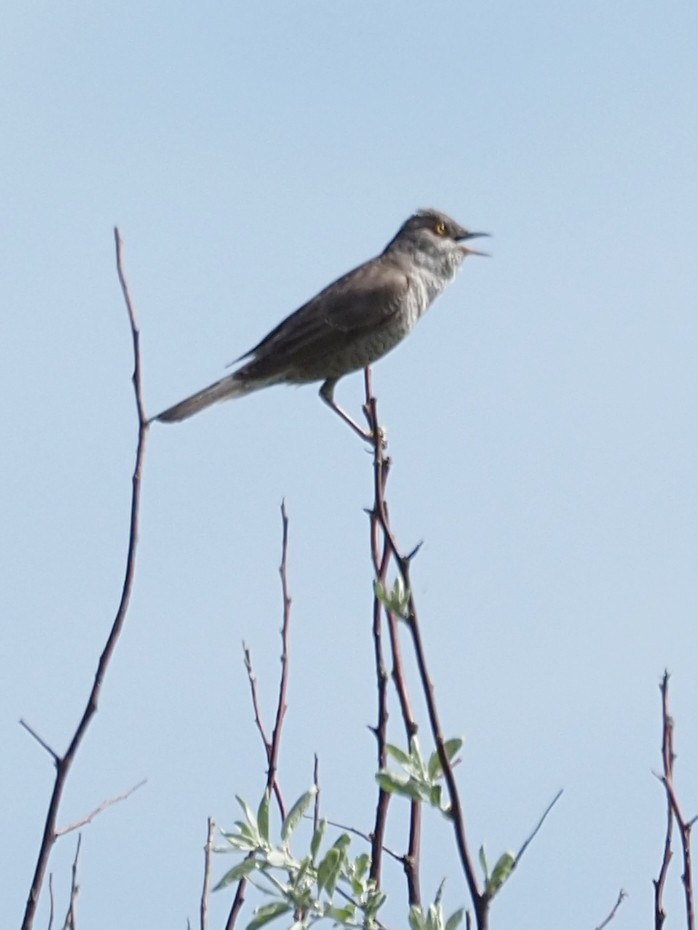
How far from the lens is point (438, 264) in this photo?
1041 cm

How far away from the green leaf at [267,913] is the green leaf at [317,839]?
141 mm

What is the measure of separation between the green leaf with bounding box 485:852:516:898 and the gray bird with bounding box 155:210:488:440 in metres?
5.45

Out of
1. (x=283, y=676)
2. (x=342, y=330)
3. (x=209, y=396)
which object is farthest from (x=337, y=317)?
(x=283, y=676)

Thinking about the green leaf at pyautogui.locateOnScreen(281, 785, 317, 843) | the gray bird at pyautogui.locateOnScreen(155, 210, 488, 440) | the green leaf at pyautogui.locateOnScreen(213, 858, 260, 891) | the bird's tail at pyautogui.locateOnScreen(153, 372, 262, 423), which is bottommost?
the green leaf at pyautogui.locateOnScreen(213, 858, 260, 891)

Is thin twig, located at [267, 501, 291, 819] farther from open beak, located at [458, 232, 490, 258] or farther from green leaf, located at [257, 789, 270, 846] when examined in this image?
open beak, located at [458, 232, 490, 258]

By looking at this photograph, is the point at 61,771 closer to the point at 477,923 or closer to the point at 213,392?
the point at 477,923

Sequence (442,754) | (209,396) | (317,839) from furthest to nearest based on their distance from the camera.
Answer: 1. (209,396)
2. (317,839)
3. (442,754)

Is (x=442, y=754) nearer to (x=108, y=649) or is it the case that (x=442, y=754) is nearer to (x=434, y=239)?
(x=108, y=649)

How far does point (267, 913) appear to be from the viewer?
149 inches

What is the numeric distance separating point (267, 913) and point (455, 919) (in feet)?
1.64

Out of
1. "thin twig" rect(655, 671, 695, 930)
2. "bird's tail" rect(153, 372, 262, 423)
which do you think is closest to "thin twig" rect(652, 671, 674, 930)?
"thin twig" rect(655, 671, 695, 930)

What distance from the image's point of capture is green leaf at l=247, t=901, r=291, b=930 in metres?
3.79

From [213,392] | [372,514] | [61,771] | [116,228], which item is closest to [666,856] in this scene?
[372,514]

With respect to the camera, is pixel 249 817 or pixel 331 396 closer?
pixel 249 817
